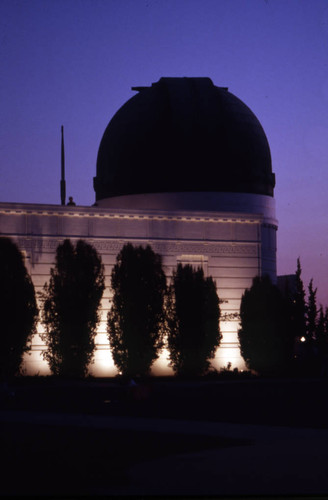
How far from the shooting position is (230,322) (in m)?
46.6

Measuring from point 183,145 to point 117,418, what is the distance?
2932 cm

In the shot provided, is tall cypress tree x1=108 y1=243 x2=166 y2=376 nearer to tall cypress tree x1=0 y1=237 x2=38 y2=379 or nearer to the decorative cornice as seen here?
the decorative cornice

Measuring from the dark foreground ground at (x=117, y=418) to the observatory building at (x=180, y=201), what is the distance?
26.5 feet

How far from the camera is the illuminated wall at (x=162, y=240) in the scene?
142 ft

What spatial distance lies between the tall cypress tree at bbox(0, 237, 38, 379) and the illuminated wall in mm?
3159

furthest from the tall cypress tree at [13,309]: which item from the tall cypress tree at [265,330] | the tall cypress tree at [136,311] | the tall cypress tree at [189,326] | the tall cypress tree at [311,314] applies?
the tall cypress tree at [311,314]

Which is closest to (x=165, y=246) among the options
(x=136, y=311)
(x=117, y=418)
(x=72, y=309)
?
(x=136, y=311)

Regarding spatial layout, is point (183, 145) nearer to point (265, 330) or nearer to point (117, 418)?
point (265, 330)

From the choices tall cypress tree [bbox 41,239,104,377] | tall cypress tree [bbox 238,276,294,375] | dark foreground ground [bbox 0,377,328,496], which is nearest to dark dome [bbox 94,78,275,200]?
tall cypress tree [bbox 238,276,294,375]

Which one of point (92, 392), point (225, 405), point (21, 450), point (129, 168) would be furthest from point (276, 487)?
point (129, 168)

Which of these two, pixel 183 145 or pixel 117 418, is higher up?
pixel 183 145

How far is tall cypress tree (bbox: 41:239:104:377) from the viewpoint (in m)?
40.5

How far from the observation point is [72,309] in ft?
133

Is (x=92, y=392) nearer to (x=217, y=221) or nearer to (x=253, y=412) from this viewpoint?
(x=253, y=412)
